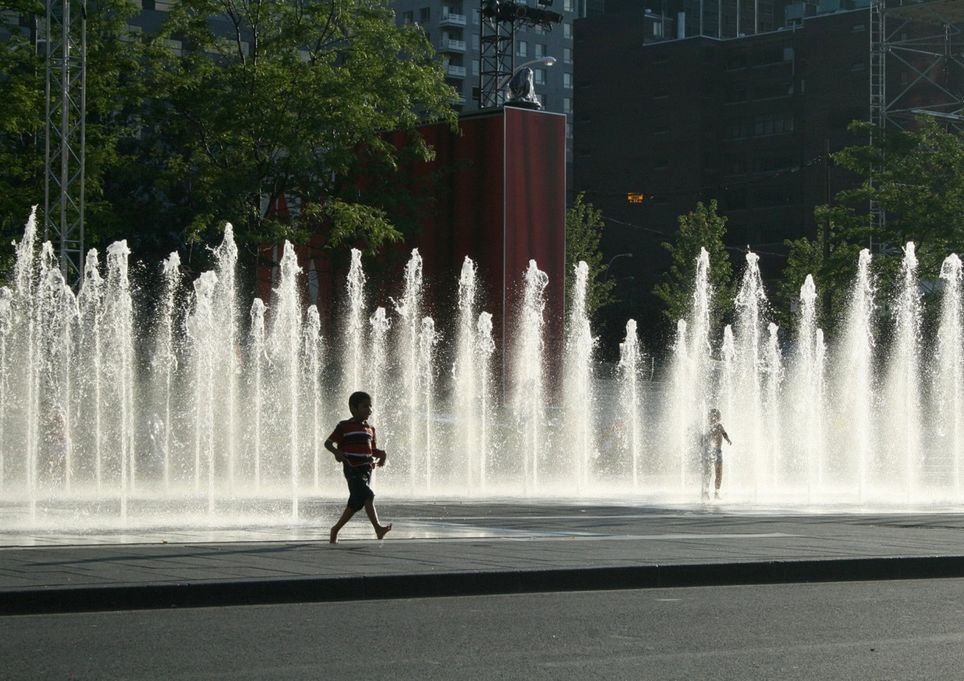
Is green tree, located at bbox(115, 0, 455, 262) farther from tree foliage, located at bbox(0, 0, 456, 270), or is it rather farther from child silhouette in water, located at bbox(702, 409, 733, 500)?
child silhouette in water, located at bbox(702, 409, 733, 500)

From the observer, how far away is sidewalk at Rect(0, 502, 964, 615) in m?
11.0

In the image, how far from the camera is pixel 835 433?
4716 cm

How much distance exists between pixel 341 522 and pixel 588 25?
95.3 m

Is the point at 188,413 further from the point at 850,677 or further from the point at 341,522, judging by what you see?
the point at 850,677

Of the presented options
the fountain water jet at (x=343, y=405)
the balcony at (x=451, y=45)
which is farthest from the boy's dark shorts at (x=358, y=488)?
the balcony at (x=451, y=45)

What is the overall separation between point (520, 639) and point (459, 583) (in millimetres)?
2490

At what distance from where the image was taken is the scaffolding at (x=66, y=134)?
30984mm

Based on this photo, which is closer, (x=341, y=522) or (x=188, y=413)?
(x=341, y=522)

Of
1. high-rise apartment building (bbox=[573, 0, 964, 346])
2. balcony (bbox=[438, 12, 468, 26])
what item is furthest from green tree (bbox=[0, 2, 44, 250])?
balcony (bbox=[438, 12, 468, 26])

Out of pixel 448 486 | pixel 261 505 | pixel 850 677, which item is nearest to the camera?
pixel 850 677

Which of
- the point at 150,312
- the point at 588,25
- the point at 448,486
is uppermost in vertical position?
the point at 588,25

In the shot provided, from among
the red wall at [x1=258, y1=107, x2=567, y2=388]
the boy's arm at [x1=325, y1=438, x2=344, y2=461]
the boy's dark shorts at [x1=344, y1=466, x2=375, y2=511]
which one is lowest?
the boy's dark shorts at [x1=344, y1=466, x2=375, y2=511]

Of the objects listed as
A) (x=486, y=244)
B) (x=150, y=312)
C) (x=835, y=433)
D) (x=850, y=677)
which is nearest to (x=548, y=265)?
(x=486, y=244)

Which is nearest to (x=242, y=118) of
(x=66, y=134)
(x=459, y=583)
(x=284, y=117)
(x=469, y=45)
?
(x=284, y=117)
